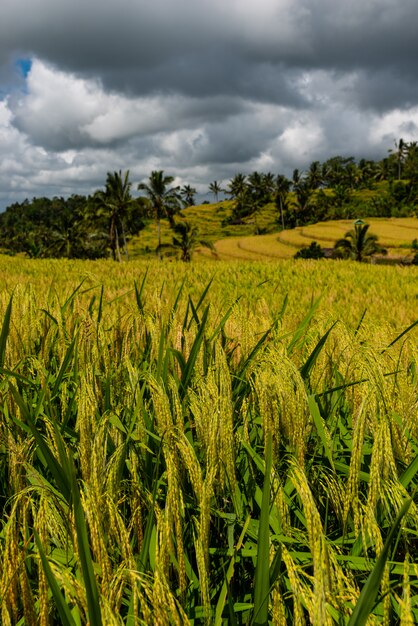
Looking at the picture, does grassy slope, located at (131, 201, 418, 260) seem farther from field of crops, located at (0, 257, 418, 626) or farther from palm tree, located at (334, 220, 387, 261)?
field of crops, located at (0, 257, 418, 626)

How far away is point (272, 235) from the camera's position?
244ft

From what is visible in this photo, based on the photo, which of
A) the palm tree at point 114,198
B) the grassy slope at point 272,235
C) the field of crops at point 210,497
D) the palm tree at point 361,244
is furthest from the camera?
the grassy slope at point 272,235

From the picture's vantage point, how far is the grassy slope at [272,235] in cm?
5434

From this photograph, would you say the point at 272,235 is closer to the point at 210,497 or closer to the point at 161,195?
the point at 161,195

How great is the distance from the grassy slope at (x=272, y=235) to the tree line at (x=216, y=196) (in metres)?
2.78

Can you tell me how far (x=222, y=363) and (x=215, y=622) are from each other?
61 cm

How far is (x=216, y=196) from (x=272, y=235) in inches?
2881

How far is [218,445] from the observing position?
1001 millimetres

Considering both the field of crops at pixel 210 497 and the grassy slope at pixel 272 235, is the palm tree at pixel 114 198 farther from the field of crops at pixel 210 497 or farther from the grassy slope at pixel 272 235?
the field of crops at pixel 210 497

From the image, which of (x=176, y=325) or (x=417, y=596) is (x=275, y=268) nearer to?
(x=176, y=325)

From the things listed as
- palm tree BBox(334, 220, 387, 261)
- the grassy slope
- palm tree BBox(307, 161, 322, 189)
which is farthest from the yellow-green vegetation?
palm tree BBox(307, 161, 322, 189)

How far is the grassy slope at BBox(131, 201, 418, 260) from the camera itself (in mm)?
54344

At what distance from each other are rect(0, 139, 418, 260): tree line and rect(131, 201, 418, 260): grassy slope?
9.14 feet

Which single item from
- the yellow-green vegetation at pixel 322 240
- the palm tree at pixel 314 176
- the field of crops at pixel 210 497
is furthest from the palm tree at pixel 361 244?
the palm tree at pixel 314 176
